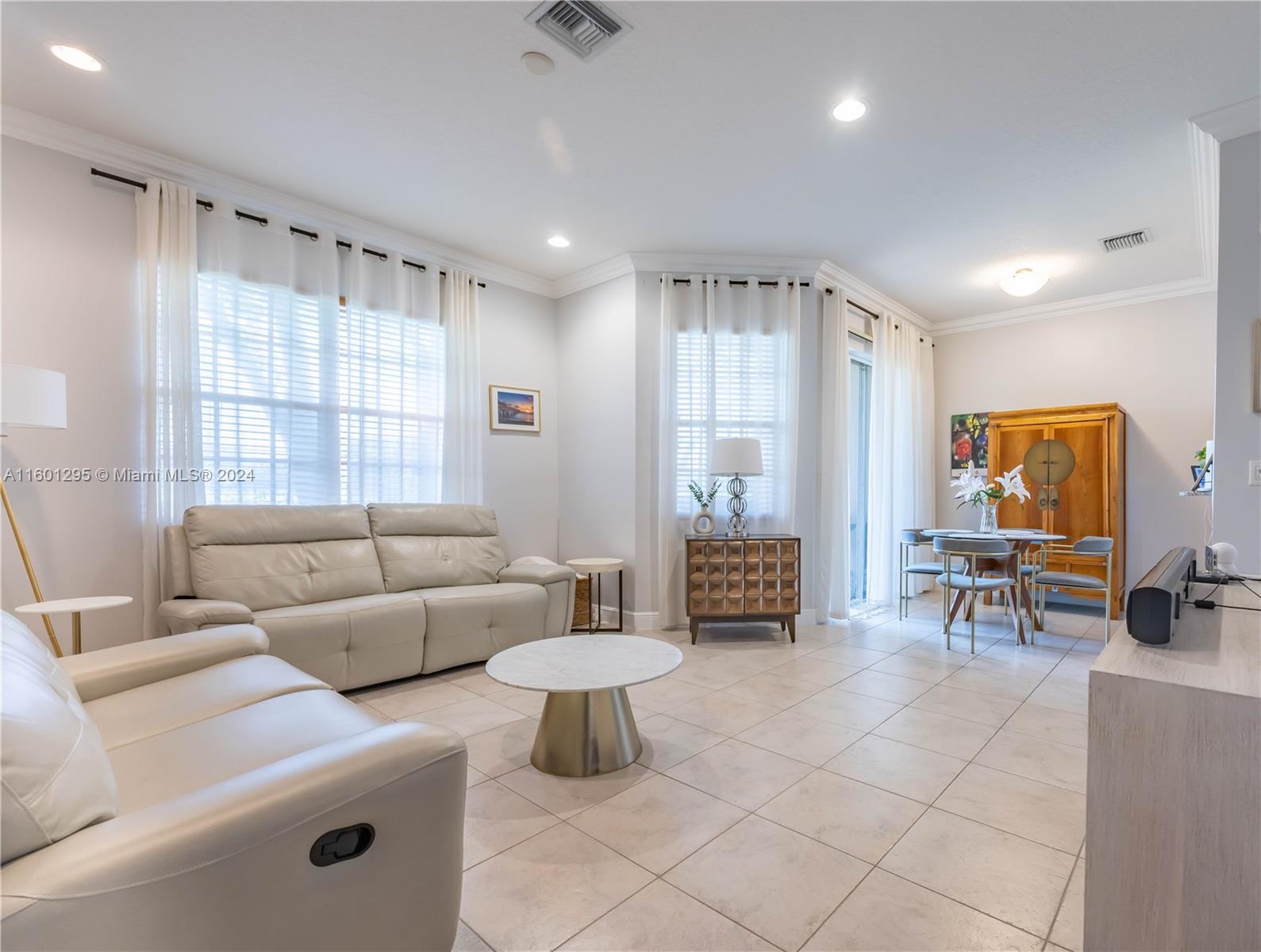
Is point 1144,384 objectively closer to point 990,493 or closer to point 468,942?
point 990,493

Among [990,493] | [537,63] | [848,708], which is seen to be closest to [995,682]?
[848,708]

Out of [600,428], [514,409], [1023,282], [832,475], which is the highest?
[1023,282]

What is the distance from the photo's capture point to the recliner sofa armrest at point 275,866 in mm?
837

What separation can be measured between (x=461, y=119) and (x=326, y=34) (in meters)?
0.64

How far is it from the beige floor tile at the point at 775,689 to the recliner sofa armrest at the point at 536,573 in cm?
132

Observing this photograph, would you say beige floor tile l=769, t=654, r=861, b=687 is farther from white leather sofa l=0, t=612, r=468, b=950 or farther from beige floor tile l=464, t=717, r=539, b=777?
white leather sofa l=0, t=612, r=468, b=950

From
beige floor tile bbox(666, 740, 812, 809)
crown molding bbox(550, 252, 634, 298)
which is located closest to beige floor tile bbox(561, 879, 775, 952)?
beige floor tile bbox(666, 740, 812, 809)

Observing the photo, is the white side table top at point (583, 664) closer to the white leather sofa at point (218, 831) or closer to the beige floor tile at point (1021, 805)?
the white leather sofa at point (218, 831)

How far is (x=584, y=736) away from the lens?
90.9 inches

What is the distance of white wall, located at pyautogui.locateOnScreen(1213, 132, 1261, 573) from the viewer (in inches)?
105

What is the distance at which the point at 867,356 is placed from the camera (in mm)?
5613

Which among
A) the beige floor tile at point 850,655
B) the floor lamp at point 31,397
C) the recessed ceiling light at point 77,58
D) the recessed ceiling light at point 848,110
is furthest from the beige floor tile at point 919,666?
the recessed ceiling light at point 77,58

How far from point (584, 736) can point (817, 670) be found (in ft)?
6.07

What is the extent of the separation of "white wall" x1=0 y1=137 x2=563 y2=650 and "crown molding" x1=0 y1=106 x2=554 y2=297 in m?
0.08
